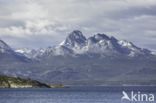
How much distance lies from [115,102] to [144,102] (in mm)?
21900

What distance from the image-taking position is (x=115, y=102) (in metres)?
198

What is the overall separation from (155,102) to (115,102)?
20097 millimetres

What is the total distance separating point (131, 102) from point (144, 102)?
476 cm

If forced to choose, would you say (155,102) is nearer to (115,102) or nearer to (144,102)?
(144,102)

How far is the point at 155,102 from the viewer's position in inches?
7175

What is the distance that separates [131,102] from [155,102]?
29.5 feet

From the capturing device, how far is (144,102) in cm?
17750

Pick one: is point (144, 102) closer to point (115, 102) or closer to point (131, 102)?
point (131, 102)

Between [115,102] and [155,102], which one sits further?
[115,102]

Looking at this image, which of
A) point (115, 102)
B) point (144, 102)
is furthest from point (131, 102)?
point (115, 102)

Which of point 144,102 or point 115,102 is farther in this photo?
point 115,102

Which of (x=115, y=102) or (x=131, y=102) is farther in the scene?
(x=115, y=102)
